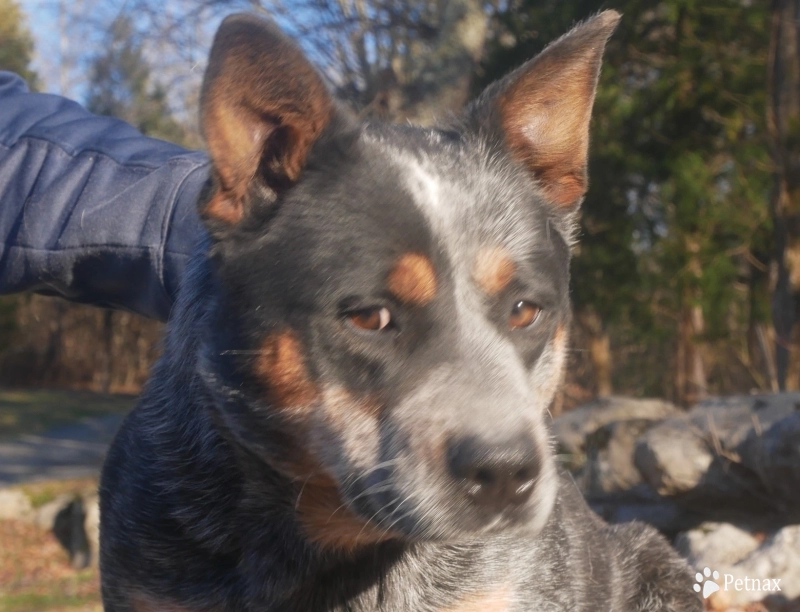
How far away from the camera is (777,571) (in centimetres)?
431

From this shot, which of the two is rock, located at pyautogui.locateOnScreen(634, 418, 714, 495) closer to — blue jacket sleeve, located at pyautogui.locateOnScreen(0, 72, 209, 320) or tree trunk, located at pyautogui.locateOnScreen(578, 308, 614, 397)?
blue jacket sleeve, located at pyautogui.locateOnScreen(0, 72, 209, 320)

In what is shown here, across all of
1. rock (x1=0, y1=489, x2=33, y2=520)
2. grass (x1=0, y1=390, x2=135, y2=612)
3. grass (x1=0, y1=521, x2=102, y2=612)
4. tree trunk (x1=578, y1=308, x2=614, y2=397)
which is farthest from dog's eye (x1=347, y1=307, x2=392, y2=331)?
rock (x1=0, y1=489, x2=33, y2=520)

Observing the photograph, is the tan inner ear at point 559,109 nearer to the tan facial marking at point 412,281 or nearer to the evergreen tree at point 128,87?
the tan facial marking at point 412,281

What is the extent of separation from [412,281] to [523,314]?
0.38 m

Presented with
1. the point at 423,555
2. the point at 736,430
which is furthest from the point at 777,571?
the point at 423,555

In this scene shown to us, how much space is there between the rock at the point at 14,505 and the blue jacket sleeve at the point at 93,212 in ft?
33.4

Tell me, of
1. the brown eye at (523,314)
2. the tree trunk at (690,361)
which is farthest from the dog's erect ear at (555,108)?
the tree trunk at (690,361)

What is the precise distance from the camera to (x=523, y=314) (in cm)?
241

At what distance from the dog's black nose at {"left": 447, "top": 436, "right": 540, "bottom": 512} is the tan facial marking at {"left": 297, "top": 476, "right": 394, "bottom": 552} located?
41 cm

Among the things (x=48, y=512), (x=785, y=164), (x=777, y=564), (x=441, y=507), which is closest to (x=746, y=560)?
(x=777, y=564)

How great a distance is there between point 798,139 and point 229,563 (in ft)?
23.9

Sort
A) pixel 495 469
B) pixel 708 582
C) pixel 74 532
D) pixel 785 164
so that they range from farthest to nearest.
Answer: pixel 74 532, pixel 785 164, pixel 708 582, pixel 495 469

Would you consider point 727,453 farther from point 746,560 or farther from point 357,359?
point 357,359

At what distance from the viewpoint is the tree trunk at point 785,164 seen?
7.88 metres
